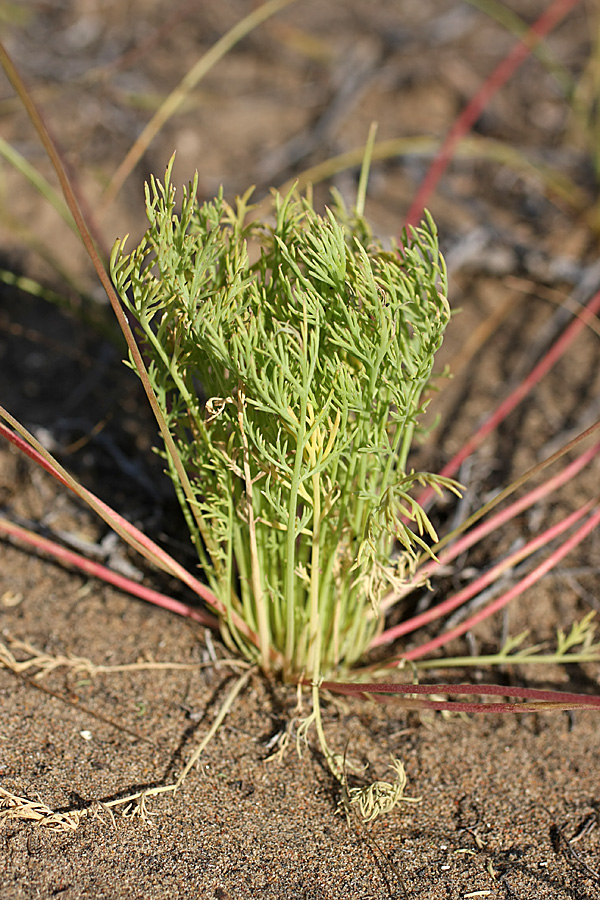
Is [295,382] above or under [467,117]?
under

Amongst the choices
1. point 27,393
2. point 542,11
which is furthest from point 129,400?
point 542,11

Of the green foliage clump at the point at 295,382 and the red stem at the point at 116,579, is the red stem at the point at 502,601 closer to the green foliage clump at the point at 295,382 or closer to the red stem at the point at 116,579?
the green foliage clump at the point at 295,382

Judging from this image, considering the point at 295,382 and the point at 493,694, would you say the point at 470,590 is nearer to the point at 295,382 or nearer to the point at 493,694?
the point at 493,694

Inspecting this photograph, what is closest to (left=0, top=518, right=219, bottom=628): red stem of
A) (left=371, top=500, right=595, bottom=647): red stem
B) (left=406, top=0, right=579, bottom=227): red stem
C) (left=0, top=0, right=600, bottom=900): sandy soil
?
(left=0, top=0, right=600, bottom=900): sandy soil

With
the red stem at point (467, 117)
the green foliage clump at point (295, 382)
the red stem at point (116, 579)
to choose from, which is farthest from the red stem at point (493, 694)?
the red stem at point (467, 117)

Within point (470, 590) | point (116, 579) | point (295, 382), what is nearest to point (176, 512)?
point (116, 579)

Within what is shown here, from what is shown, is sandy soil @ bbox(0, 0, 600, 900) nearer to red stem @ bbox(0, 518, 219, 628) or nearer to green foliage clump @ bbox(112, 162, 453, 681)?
red stem @ bbox(0, 518, 219, 628)
